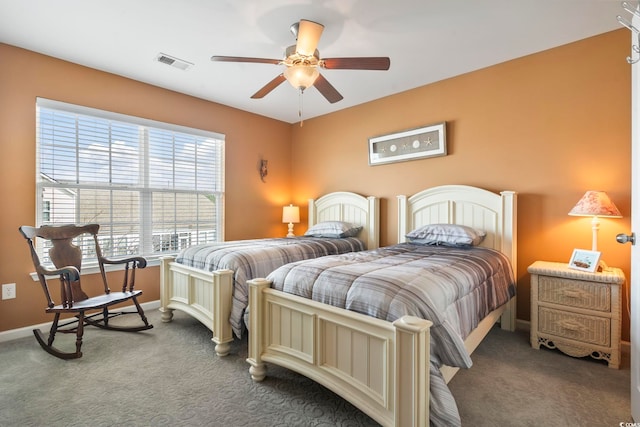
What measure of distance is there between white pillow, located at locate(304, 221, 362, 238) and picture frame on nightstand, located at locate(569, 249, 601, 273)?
2147 mm

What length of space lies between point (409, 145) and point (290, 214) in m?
1.95

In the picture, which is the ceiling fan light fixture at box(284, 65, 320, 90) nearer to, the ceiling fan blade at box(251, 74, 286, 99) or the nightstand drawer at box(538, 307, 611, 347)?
the ceiling fan blade at box(251, 74, 286, 99)

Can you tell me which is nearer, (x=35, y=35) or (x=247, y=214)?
(x=35, y=35)

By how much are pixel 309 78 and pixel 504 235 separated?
222 cm

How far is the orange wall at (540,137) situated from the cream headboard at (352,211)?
0.73 feet

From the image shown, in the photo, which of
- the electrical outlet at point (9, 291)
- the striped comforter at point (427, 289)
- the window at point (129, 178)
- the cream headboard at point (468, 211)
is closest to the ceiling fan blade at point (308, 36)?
the striped comforter at point (427, 289)

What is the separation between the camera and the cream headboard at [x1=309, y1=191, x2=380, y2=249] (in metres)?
3.90

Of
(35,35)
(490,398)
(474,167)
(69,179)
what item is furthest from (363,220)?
(35,35)

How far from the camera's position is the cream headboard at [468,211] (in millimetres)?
2850

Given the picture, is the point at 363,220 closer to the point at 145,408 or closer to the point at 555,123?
the point at 555,123

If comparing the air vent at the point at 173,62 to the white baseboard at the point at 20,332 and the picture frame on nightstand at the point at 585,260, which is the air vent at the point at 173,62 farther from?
the picture frame on nightstand at the point at 585,260

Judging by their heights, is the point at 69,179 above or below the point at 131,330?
above

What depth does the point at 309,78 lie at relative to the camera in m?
2.25

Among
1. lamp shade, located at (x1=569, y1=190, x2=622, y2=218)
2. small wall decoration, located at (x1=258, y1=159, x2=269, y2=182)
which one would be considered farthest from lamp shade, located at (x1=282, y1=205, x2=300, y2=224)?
lamp shade, located at (x1=569, y1=190, x2=622, y2=218)
